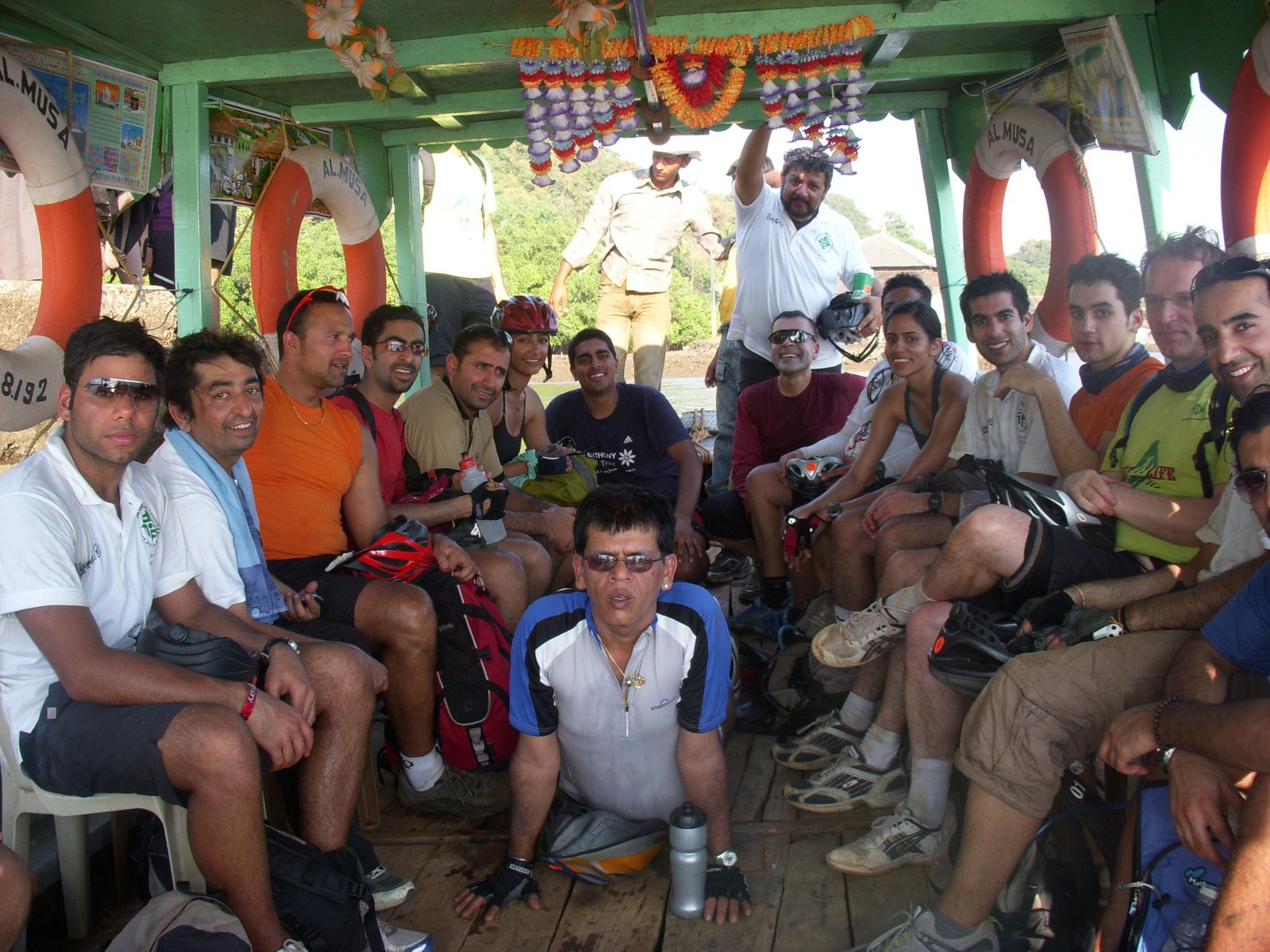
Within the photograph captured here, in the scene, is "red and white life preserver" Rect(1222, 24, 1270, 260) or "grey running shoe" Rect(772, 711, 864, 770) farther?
"red and white life preserver" Rect(1222, 24, 1270, 260)

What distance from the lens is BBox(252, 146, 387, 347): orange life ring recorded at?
161 inches

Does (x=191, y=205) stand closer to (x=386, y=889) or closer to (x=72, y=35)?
(x=72, y=35)

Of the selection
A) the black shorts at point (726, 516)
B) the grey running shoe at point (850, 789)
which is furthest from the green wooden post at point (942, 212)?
the grey running shoe at point (850, 789)

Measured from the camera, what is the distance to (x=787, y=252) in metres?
4.70

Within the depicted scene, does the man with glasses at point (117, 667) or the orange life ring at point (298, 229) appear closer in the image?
the man with glasses at point (117, 667)

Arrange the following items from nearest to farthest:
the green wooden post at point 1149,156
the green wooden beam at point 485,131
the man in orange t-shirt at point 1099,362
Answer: the man in orange t-shirt at point 1099,362 < the green wooden post at point 1149,156 < the green wooden beam at point 485,131

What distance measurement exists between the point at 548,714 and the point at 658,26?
322 centimetres

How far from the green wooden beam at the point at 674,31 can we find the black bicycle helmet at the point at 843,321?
1.18 meters

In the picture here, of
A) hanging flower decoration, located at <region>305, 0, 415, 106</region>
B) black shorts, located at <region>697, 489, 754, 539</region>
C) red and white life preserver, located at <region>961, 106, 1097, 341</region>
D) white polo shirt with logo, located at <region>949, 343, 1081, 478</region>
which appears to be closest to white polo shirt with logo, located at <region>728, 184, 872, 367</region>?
red and white life preserver, located at <region>961, 106, 1097, 341</region>

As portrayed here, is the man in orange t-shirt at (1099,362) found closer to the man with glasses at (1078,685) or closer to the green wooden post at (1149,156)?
the man with glasses at (1078,685)

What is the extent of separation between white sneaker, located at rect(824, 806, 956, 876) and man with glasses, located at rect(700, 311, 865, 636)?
5.66 feet

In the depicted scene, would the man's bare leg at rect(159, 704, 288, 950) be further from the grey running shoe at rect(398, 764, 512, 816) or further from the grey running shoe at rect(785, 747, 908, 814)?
the grey running shoe at rect(785, 747, 908, 814)

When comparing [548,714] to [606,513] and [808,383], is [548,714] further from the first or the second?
[808,383]

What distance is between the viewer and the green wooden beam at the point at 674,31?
3.98 m
